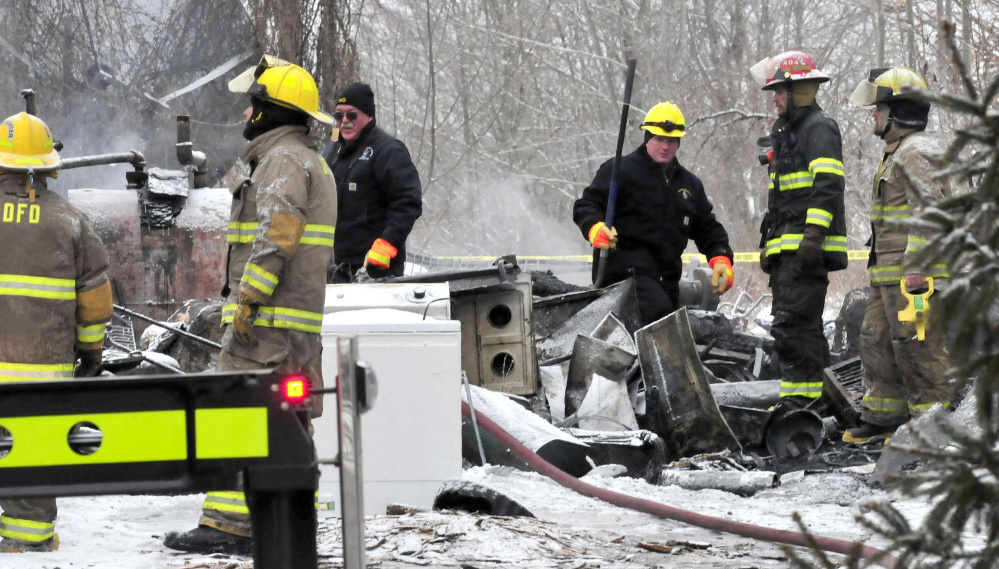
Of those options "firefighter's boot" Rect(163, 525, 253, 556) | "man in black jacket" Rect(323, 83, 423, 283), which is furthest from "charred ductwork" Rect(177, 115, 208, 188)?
"firefighter's boot" Rect(163, 525, 253, 556)

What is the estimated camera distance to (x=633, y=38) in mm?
24844

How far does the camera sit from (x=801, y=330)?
24.3 feet

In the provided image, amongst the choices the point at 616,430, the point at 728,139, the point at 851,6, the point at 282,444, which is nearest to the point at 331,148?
the point at 616,430

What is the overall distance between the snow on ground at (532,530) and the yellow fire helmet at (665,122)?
9.37 ft

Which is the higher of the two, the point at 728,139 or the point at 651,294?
the point at 728,139

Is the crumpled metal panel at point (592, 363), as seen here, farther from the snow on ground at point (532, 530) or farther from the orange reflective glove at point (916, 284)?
the orange reflective glove at point (916, 284)

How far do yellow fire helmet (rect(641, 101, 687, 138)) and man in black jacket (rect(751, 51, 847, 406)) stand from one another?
66cm

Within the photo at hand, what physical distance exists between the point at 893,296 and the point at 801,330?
642mm

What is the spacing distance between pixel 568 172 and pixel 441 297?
19597mm

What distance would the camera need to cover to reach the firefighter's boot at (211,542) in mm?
4574

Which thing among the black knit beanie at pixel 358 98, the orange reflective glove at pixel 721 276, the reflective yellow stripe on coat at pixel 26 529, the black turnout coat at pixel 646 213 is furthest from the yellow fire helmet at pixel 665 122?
the reflective yellow stripe on coat at pixel 26 529

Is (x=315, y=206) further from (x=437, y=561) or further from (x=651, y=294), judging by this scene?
(x=651, y=294)

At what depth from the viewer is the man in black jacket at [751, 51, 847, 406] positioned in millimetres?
7355

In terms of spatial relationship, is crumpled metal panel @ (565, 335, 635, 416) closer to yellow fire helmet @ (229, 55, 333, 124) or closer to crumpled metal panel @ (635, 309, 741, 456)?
crumpled metal panel @ (635, 309, 741, 456)
